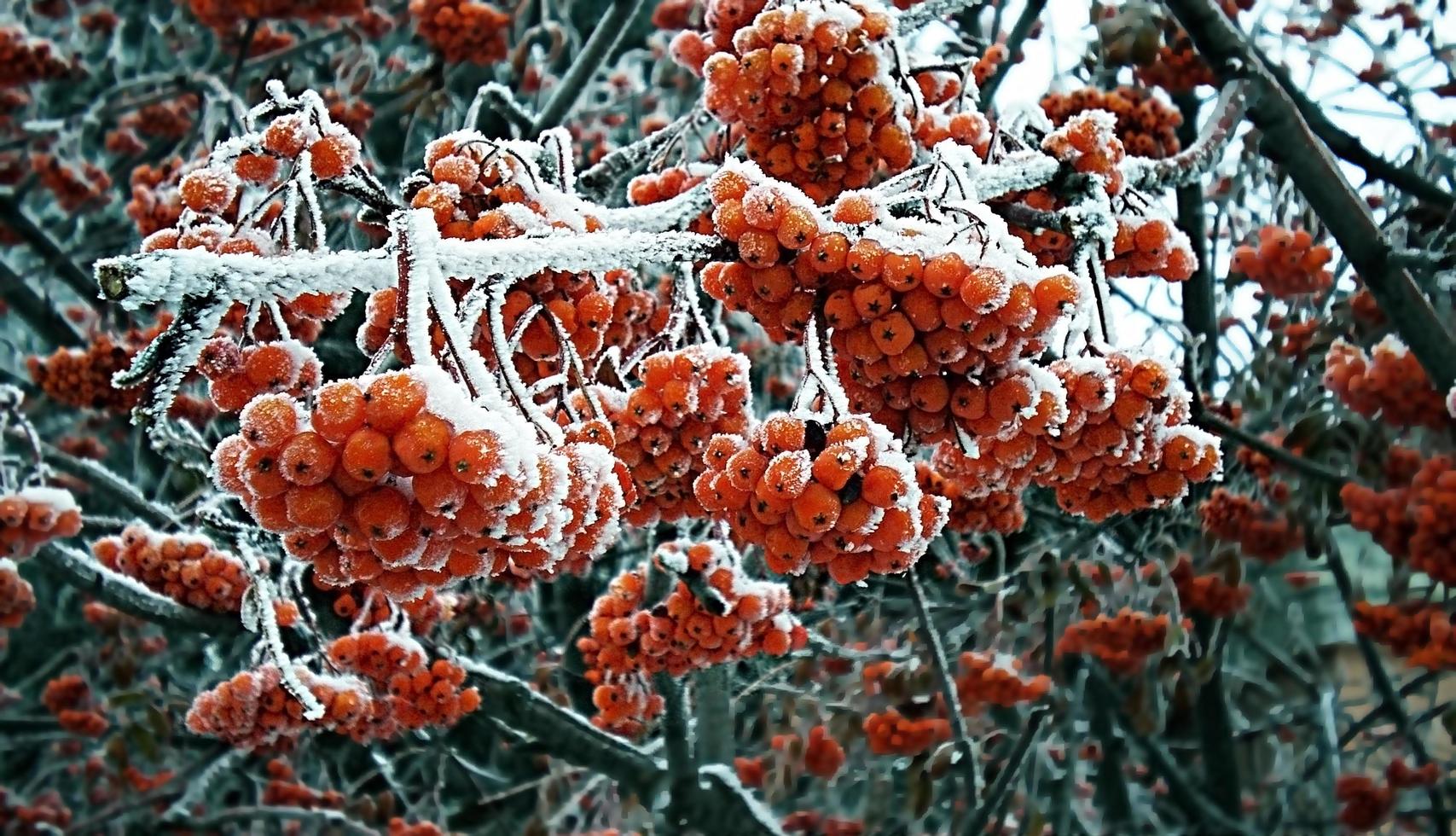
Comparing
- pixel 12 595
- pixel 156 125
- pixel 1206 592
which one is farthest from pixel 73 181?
pixel 1206 592

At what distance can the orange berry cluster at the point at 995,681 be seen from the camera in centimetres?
440

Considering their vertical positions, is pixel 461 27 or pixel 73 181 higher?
pixel 73 181

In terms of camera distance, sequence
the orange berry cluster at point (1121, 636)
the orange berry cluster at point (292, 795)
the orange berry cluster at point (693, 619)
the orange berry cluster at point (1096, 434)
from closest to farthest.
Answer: the orange berry cluster at point (1096, 434) → the orange berry cluster at point (693, 619) → the orange berry cluster at point (1121, 636) → the orange berry cluster at point (292, 795)

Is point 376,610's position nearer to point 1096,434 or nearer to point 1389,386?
point 1096,434

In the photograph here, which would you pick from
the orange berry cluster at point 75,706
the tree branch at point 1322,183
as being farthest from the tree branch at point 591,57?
the orange berry cluster at point 75,706

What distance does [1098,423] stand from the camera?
1646 millimetres

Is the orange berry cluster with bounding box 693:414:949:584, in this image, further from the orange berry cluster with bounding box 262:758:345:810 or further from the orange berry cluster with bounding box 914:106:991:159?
the orange berry cluster with bounding box 262:758:345:810

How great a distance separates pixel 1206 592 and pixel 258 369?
14.7 ft

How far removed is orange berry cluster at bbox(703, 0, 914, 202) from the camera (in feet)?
6.41

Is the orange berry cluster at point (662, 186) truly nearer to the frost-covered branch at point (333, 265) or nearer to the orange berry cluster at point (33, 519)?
the frost-covered branch at point (333, 265)

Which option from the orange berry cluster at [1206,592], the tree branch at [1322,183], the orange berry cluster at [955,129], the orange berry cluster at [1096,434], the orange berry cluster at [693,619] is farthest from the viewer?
the orange berry cluster at [1206,592]

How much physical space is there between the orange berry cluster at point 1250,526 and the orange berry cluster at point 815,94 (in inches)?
123

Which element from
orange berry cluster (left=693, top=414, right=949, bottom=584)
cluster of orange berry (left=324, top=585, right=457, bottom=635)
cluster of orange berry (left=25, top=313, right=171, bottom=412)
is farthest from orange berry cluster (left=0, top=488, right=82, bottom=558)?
orange berry cluster (left=693, top=414, right=949, bottom=584)

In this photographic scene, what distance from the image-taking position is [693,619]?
276 centimetres
